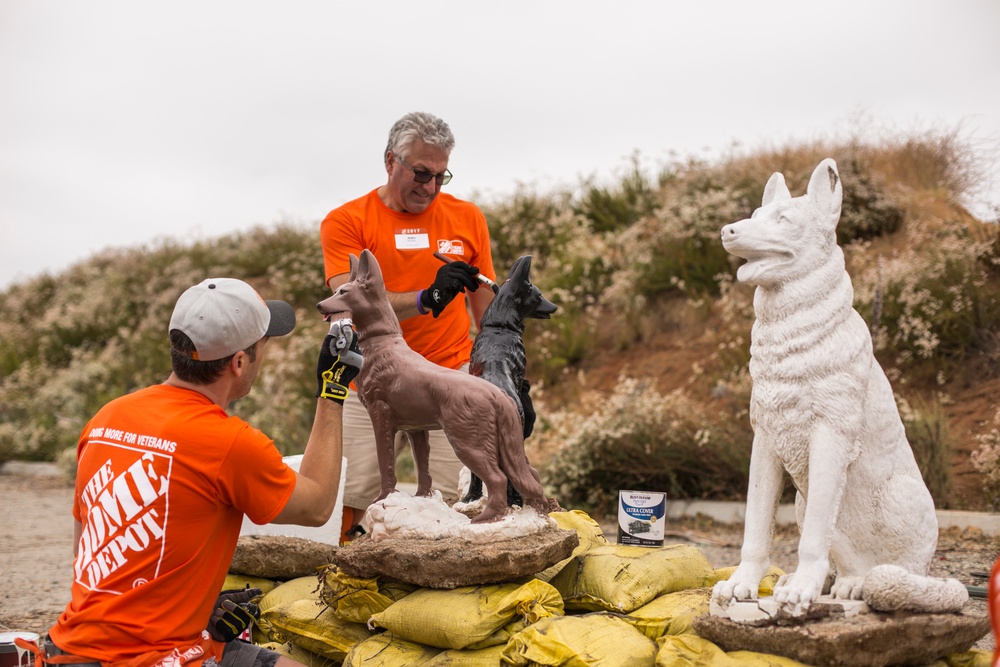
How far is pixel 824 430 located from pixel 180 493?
1.89 meters

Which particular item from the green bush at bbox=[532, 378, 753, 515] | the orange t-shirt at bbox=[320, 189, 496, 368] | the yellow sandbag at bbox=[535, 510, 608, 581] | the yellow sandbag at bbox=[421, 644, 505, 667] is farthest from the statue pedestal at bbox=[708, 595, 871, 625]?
the green bush at bbox=[532, 378, 753, 515]

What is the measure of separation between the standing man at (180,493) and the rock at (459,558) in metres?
0.55

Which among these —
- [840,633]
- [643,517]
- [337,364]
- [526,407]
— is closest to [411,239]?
[526,407]

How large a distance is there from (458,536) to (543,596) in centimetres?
38

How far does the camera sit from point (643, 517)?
3766mm

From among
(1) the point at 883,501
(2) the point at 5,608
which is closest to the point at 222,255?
(2) the point at 5,608

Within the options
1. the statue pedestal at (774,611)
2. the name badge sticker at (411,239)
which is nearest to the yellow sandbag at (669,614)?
the statue pedestal at (774,611)

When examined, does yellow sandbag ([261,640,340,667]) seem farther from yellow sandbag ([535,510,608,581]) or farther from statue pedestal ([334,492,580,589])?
yellow sandbag ([535,510,608,581])

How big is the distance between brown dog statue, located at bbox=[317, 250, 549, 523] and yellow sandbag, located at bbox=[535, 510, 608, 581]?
1.07 ft

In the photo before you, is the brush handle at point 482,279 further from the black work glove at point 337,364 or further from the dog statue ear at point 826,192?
the dog statue ear at point 826,192

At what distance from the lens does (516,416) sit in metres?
3.33

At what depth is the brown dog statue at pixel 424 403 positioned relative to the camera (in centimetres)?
325

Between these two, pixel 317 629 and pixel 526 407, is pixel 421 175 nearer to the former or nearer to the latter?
pixel 526 407

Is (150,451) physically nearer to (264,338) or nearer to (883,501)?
(264,338)
